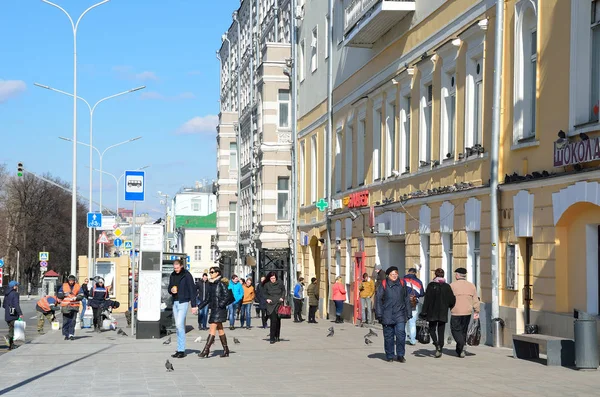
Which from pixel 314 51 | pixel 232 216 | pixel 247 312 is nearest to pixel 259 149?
pixel 314 51

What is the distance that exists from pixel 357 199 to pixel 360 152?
1.86m

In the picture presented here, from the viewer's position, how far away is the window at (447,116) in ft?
82.1

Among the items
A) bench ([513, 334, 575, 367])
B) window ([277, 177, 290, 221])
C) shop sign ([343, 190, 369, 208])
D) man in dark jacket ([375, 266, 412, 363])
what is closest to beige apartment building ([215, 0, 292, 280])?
window ([277, 177, 290, 221])

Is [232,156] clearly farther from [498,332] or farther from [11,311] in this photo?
[498,332]

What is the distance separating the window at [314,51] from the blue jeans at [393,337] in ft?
81.3

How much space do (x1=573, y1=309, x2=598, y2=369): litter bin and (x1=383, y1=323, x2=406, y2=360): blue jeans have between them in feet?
10.2

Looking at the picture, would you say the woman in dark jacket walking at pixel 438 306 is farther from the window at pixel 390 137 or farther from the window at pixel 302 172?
the window at pixel 302 172

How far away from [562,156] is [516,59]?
3.29m

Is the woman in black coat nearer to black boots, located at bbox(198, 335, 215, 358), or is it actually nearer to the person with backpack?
black boots, located at bbox(198, 335, 215, 358)

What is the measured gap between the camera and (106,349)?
70.8ft

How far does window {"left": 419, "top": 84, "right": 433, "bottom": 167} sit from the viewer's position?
88.7 ft

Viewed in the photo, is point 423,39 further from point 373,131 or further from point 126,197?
point 126,197

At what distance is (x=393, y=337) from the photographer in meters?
17.8

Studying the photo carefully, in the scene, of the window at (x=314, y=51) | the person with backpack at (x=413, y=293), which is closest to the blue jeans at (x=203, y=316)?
the person with backpack at (x=413, y=293)
